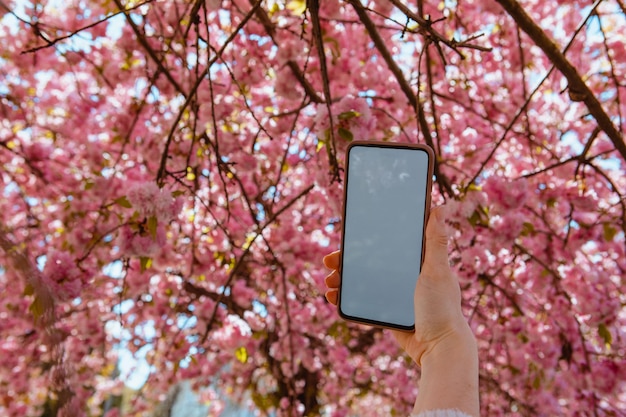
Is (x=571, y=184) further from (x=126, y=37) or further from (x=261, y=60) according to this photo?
(x=126, y=37)

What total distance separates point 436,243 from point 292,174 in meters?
2.64

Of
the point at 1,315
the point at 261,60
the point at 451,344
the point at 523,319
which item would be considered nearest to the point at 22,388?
the point at 1,315

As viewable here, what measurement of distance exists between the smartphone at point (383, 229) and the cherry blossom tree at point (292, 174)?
409 mm

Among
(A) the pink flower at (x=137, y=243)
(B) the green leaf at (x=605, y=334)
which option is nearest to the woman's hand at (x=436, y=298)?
(A) the pink flower at (x=137, y=243)

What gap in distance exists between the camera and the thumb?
0.91 meters

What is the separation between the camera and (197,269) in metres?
2.73

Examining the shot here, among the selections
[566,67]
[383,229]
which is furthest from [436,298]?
[566,67]

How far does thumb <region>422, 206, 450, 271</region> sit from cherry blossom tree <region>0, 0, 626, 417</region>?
64cm

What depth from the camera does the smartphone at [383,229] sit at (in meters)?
1.04

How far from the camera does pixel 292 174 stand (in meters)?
3.50

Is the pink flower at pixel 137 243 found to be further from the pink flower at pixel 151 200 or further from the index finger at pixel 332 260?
the index finger at pixel 332 260

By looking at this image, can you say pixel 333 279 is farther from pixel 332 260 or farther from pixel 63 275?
pixel 63 275

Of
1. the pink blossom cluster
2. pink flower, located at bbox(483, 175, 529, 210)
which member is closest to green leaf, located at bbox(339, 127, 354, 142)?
pink flower, located at bbox(483, 175, 529, 210)

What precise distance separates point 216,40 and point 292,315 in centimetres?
194
